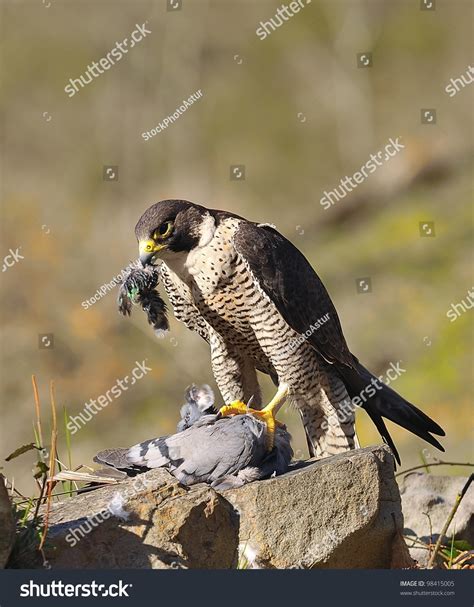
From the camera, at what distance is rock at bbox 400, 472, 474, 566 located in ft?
13.9

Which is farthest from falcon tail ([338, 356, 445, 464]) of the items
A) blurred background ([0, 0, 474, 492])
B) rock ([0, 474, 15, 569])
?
blurred background ([0, 0, 474, 492])

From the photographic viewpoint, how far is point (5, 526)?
9.34ft

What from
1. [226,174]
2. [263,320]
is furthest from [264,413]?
[226,174]

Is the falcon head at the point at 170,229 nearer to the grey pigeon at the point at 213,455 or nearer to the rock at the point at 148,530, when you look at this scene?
the grey pigeon at the point at 213,455

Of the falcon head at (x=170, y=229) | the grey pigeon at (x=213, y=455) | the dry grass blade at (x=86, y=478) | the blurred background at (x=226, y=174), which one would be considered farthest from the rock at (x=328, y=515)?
the blurred background at (x=226, y=174)

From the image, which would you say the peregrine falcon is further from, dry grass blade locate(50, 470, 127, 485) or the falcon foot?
dry grass blade locate(50, 470, 127, 485)

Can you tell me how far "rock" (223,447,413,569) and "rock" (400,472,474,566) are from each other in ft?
1.79

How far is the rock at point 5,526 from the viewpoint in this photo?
284 cm

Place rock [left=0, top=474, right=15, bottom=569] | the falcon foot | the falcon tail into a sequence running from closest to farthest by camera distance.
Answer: rock [left=0, top=474, right=15, bottom=569] → the falcon foot → the falcon tail

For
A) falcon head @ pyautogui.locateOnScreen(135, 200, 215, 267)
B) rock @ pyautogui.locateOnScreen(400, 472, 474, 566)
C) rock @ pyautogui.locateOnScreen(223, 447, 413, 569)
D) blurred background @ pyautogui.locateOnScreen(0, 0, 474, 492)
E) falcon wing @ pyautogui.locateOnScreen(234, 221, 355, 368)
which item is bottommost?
rock @ pyautogui.locateOnScreen(400, 472, 474, 566)

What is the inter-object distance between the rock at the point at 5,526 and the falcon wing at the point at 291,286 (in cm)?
182

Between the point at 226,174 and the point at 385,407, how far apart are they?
1224cm

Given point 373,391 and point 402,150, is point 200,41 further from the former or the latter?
point 373,391

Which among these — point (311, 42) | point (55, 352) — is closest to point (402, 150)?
point (311, 42)
